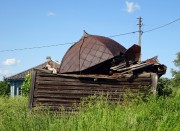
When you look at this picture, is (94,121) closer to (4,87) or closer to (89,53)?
(89,53)

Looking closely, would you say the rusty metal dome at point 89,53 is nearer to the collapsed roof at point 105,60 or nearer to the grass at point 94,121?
the collapsed roof at point 105,60

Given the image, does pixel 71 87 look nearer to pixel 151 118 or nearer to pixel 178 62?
pixel 151 118

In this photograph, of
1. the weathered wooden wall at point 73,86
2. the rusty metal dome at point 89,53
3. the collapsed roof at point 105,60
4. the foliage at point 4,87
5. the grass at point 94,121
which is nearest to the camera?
the grass at point 94,121

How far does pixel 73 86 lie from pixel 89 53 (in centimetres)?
259

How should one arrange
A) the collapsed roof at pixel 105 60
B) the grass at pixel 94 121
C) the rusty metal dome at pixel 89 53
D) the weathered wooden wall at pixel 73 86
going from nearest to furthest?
the grass at pixel 94 121 < the weathered wooden wall at pixel 73 86 < the collapsed roof at pixel 105 60 < the rusty metal dome at pixel 89 53

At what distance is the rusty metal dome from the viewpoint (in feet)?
57.1

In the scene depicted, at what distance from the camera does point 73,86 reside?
16.0 meters

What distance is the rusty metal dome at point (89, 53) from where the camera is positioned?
17406 mm

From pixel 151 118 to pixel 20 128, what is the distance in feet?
10.4

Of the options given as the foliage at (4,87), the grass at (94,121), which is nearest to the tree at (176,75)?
the foliage at (4,87)

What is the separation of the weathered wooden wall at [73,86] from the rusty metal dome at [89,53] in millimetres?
1363

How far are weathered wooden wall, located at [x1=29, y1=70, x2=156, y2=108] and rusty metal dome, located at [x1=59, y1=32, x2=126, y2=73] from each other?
4.47 ft

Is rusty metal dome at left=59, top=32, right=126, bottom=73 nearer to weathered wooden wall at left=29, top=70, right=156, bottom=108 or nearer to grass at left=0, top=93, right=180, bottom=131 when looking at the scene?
weathered wooden wall at left=29, top=70, right=156, bottom=108

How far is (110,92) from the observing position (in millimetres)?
15797
